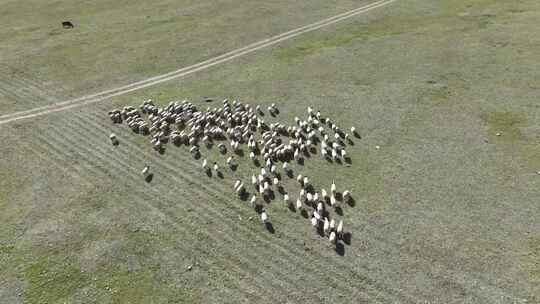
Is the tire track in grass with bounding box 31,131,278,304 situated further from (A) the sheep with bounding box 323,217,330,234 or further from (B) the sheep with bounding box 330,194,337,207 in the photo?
(B) the sheep with bounding box 330,194,337,207

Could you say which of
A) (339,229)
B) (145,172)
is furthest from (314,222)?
(145,172)

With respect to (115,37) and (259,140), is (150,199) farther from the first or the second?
(115,37)

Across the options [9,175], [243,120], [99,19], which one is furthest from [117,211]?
[99,19]


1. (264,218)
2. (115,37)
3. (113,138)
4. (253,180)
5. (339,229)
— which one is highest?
(115,37)

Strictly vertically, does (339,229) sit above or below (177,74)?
below

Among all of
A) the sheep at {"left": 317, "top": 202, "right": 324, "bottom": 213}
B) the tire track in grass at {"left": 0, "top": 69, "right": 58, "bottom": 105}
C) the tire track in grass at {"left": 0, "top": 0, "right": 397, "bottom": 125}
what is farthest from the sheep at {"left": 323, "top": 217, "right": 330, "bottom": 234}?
the tire track in grass at {"left": 0, "top": 69, "right": 58, "bottom": 105}

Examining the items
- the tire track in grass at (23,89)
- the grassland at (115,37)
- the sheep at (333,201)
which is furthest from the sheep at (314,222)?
the tire track in grass at (23,89)

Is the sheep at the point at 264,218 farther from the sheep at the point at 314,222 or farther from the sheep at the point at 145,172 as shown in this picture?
the sheep at the point at 145,172
